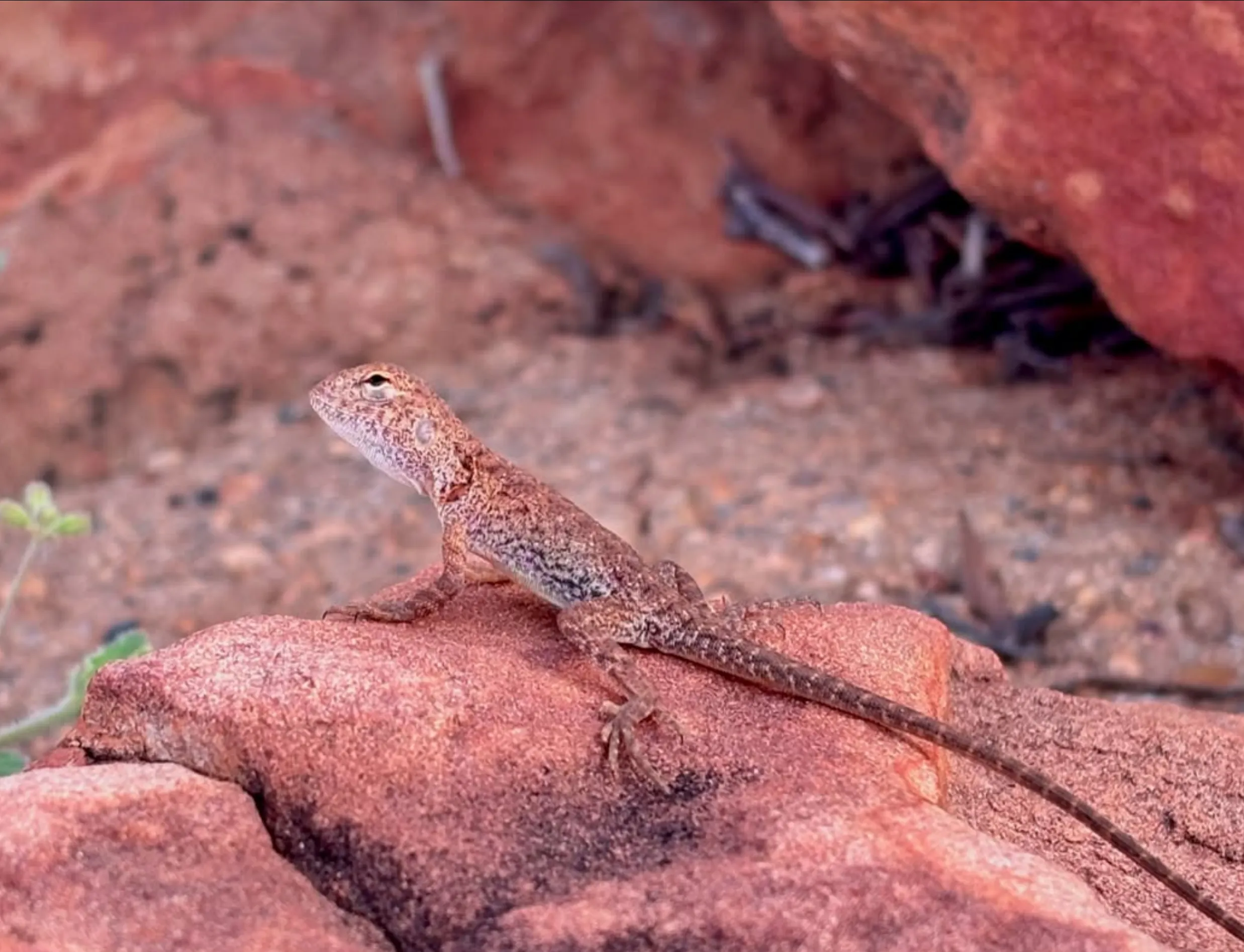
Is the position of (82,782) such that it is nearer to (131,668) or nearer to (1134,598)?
(131,668)

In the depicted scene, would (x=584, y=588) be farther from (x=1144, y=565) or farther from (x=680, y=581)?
(x=1144, y=565)

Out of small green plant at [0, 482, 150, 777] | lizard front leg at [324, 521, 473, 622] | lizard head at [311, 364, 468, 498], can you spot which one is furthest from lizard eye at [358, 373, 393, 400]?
small green plant at [0, 482, 150, 777]

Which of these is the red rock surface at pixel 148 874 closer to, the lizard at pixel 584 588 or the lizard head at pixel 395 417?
the lizard at pixel 584 588

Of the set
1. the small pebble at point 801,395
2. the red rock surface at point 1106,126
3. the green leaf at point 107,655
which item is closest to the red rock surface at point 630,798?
the green leaf at point 107,655

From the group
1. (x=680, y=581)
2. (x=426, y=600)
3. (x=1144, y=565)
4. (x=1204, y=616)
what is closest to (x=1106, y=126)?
(x=1144, y=565)

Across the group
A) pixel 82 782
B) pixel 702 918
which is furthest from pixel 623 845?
pixel 82 782

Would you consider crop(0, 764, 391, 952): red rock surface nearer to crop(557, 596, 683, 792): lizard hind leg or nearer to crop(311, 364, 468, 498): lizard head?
crop(557, 596, 683, 792): lizard hind leg
